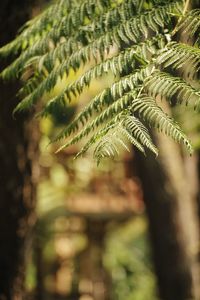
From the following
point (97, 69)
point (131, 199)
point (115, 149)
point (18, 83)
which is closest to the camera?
point (115, 149)

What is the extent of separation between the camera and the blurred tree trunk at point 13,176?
305 centimetres

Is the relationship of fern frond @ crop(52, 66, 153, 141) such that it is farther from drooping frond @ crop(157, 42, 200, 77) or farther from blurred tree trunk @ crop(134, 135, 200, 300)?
blurred tree trunk @ crop(134, 135, 200, 300)

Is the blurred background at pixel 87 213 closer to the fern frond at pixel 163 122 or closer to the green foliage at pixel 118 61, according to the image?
the green foliage at pixel 118 61

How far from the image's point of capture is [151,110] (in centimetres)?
164

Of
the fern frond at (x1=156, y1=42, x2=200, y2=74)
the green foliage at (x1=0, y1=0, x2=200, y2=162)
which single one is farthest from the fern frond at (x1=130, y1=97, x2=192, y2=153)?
the fern frond at (x1=156, y1=42, x2=200, y2=74)

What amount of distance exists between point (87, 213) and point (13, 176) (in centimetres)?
685

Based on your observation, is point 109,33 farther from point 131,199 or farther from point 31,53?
point 131,199

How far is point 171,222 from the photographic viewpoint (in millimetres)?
6023

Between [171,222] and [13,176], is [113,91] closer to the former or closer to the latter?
[13,176]

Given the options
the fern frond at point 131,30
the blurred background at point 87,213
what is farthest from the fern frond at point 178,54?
the blurred background at point 87,213

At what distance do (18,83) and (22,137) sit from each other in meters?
0.25

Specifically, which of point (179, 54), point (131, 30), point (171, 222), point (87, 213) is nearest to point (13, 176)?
point (131, 30)

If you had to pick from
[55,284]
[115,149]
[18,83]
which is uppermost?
[115,149]

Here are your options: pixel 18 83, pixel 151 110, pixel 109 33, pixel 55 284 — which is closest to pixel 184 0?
pixel 109 33
